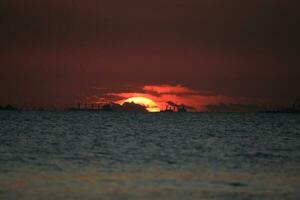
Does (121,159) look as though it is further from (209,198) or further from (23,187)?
(209,198)

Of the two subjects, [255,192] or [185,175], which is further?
[185,175]

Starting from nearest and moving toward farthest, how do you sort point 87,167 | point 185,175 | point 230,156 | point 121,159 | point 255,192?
point 255,192 → point 185,175 → point 87,167 → point 121,159 → point 230,156

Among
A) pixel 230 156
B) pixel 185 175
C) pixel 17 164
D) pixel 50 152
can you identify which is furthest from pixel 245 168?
pixel 50 152

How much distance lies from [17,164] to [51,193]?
13.7m

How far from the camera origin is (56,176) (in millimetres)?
35844

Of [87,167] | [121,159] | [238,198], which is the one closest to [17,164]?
[87,167]

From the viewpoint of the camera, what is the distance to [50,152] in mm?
54344

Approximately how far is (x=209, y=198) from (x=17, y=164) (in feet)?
62.5

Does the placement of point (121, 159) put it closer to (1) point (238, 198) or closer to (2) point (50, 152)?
(2) point (50, 152)

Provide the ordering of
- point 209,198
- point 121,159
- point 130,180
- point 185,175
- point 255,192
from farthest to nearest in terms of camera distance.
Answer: point 121,159 → point 185,175 → point 130,180 → point 255,192 → point 209,198

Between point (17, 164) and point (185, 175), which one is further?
point (17, 164)

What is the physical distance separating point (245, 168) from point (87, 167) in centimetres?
1174

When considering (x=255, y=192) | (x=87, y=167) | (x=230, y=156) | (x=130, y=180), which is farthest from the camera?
(x=230, y=156)

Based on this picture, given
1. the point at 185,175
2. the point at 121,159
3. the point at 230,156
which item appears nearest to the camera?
the point at 185,175
